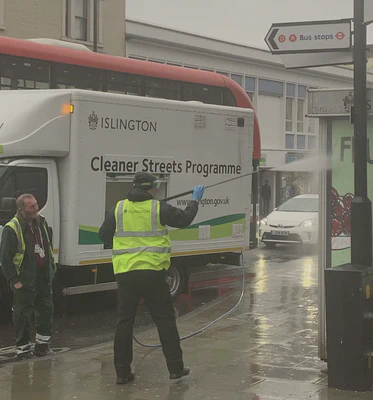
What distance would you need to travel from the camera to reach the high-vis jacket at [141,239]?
7.07 m

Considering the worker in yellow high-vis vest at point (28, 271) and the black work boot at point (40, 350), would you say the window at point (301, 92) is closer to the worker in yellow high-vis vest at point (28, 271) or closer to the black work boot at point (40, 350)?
the worker in yellow high-vis vest at point (28, 271)

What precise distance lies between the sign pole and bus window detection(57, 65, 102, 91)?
332 inches

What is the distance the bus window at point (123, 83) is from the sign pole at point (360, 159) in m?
8.61

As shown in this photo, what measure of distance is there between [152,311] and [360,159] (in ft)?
7.37

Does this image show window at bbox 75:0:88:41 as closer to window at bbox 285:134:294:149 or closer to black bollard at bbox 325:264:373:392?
window at bbox 285:134:294:149

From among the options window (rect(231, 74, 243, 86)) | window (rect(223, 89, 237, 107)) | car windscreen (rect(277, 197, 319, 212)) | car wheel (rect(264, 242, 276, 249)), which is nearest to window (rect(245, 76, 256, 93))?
window (rect(231, 74, 243, 86))

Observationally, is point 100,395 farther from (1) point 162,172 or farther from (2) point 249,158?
(2) point 249,158

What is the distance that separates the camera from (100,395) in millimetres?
6691

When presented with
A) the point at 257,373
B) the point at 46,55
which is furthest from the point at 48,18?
the point at 257,373

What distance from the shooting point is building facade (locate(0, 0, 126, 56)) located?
28309 mm

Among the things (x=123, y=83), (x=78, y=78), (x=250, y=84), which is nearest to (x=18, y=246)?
(x=78, y=78)

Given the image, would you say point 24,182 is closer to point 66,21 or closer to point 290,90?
point 66,21

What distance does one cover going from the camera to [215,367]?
7648 mm

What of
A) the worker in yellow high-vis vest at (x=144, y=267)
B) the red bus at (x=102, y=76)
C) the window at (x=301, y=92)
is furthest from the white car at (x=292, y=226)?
the window at (x=301, y=92)
